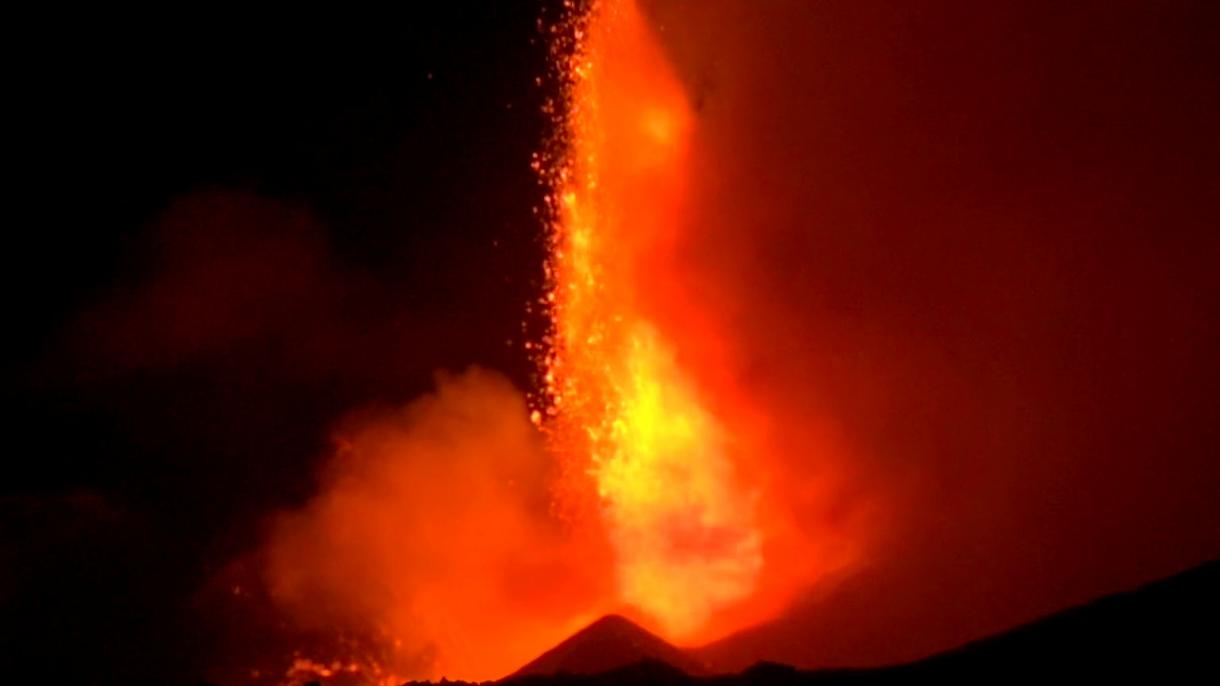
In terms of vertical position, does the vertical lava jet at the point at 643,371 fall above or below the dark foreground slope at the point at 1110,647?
above

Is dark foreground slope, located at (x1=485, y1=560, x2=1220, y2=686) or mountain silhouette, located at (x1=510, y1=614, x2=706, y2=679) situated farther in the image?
mountain silhouette, located at (x1=510, y1=614, x2=706, y2=679)

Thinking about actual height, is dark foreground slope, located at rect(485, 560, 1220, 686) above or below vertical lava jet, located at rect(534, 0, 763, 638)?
below

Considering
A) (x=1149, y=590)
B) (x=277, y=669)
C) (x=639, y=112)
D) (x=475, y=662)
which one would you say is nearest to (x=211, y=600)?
(x=277, y=669)

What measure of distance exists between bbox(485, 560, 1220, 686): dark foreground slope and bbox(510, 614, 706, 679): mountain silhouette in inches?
338

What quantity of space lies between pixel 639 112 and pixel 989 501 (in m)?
9.71

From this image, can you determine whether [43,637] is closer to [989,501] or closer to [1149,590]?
[989,501]

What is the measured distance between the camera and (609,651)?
1689 cm

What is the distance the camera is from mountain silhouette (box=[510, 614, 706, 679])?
16.8m

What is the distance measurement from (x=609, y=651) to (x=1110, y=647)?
10.3 meters

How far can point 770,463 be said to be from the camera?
21750 mm

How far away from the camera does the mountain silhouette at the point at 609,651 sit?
1675 centimetres

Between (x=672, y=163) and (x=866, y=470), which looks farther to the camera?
(x=672, y=163)

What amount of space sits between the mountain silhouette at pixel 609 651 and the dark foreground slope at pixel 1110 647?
8583 mm

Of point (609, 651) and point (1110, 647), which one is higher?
point (609, 651)
